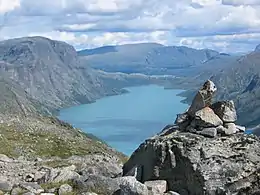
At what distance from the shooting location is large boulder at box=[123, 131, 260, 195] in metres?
18.3

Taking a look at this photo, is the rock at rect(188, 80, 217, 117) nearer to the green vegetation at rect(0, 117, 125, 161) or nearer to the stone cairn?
the stone cairn

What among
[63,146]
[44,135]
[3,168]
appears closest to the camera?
[3,168]

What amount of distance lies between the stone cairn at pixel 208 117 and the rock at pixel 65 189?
231 inches

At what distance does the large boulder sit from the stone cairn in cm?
68

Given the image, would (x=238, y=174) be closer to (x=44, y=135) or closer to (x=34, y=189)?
(x=34, y=189)

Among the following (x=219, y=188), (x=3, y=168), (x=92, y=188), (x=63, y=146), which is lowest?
(x=219, y=188)

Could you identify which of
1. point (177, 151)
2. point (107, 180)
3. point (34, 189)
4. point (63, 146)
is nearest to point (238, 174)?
point (177, 151)

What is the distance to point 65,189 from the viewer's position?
2091 centimetres

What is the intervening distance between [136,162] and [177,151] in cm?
317

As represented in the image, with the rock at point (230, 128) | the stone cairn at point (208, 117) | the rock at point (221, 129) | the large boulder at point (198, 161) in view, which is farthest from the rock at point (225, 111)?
the large boulder at point (198, 161)

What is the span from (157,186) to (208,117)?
4.76 m

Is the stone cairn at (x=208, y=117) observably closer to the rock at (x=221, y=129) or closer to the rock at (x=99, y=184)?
the rock at (x=221, y=129)

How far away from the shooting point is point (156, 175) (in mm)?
20797

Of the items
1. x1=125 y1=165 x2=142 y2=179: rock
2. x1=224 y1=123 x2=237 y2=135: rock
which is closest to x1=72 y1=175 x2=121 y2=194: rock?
x1=125 y1=165 x2=142 y2=179: rock
